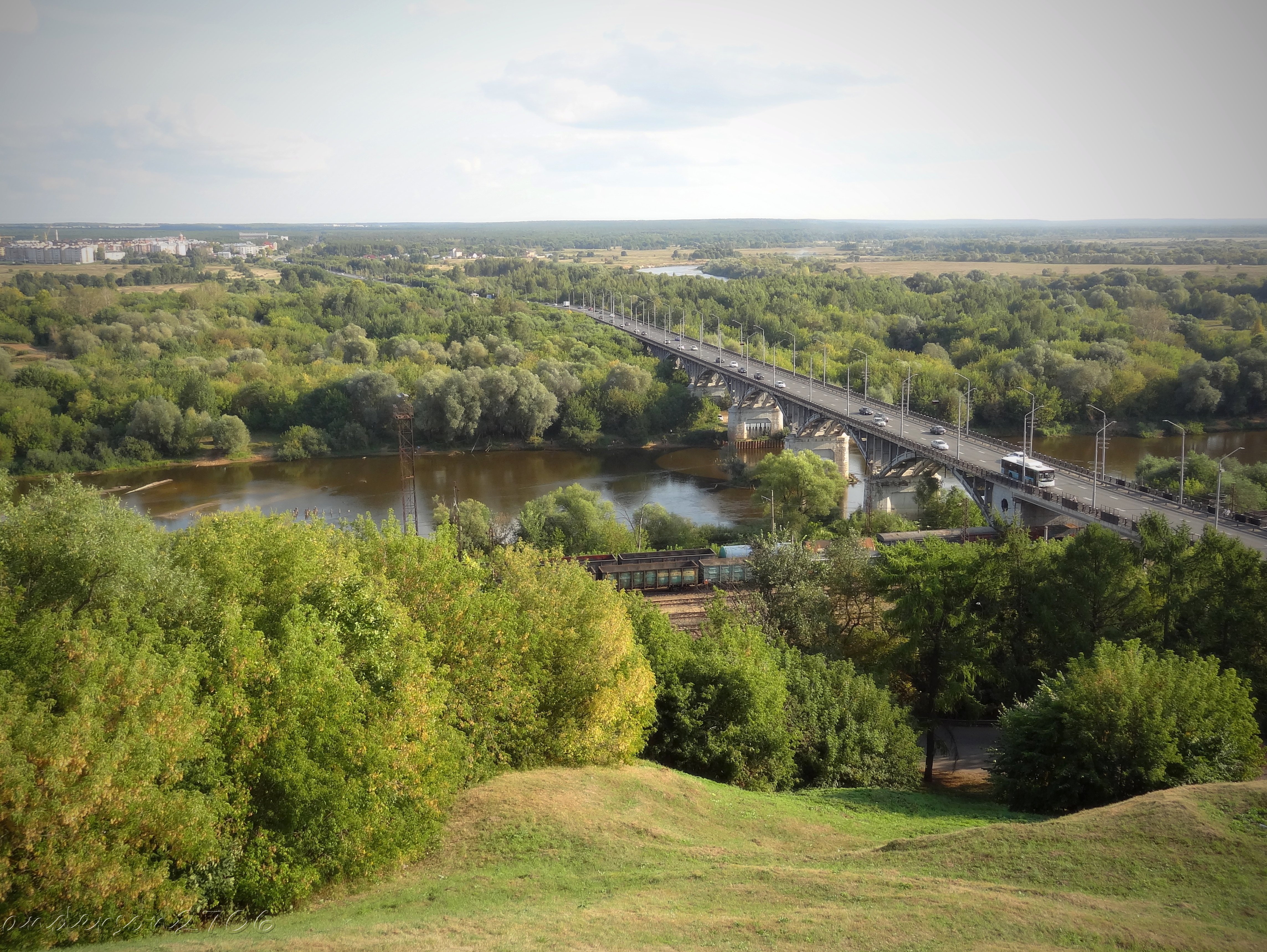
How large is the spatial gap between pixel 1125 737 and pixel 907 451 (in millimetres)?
31512

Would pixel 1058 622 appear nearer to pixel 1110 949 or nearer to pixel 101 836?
pixel 1110 949

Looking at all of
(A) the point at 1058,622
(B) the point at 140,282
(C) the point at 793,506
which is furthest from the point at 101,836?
(B) the point at 140,282

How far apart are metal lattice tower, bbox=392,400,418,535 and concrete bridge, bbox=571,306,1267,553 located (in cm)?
2136

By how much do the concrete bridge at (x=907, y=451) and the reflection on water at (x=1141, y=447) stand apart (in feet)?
19.4

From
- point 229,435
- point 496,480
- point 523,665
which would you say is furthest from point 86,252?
point 523,665

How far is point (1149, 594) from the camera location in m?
23.6

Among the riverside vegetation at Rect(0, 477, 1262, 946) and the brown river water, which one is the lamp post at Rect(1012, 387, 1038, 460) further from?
the riverside vegetation at Rect(0, 477, 1262, 946)

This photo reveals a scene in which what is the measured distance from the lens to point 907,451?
47.8 metres

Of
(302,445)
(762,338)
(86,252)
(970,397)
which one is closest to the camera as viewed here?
(302,445)

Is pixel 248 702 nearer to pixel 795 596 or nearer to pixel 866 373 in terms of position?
pixel 795 596

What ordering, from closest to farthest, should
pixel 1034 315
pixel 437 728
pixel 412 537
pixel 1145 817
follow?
1. pixel 1145 817
2. pixel 437 728
3. pixel 412 537
4. pixel 1034 315

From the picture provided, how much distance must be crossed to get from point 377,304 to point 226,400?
122 ft

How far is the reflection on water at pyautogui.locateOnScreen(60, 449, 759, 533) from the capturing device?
48562 mm

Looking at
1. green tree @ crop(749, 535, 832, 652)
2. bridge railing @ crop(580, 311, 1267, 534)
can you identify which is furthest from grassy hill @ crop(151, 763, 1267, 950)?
bridge railing @ crop(580, 311, 1267, 534)
